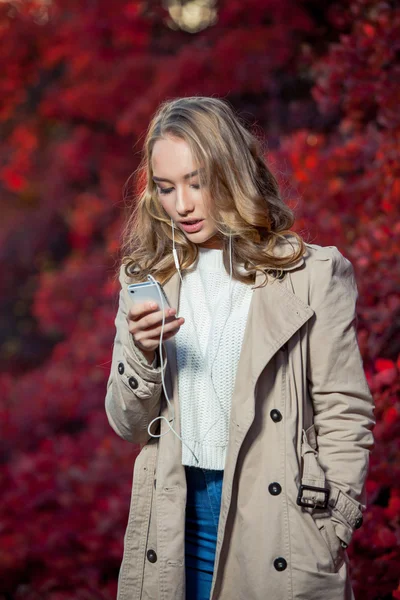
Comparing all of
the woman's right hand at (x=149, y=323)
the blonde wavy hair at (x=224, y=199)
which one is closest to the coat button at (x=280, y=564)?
the woman's right hand at (x=149, y=323)

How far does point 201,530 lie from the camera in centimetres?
244

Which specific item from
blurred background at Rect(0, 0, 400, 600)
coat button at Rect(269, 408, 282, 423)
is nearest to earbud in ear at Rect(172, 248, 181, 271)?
coat button at Rect(269, 408, 282, 423)

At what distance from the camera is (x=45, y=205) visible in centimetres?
877

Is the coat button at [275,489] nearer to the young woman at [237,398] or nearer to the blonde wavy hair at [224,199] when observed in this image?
the young woman at [237,398]

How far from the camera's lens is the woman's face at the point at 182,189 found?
2.38 m

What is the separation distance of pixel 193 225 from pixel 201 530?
36.2 inches

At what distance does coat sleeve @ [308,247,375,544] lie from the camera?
2326mm

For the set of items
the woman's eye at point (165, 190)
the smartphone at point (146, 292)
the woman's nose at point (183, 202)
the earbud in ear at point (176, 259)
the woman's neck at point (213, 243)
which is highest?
the woman's eye at point (165, 190)

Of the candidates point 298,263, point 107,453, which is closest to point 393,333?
point 298,263

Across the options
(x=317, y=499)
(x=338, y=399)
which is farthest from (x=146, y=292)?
(x=317, y=499)

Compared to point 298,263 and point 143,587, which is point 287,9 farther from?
point 143,587

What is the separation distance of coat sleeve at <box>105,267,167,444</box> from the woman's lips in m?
0.30

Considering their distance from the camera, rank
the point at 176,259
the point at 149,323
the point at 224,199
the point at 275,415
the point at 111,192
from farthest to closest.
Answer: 1. the point at 111,192
2. the point at 176,259
3. the point at 224,199
4. the point at 275,415
5. the point at 149,323

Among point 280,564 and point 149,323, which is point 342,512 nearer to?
point 280,564
